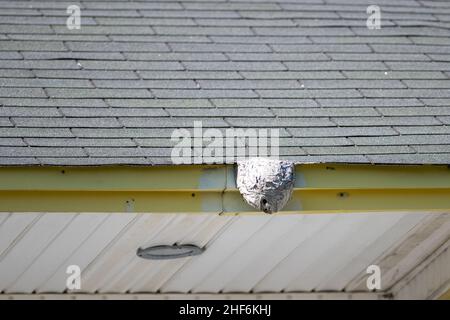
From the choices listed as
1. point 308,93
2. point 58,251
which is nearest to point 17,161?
point 58,251

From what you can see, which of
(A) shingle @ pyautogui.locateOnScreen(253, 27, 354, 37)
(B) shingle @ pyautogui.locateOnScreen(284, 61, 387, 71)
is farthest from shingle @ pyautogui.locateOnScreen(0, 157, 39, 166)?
(A) shingle @ pyautogui.locateOnScreen(253, 27, 354, 37)

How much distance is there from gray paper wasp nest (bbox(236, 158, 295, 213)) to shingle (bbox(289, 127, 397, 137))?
466mm

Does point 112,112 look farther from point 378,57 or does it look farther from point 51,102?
point 378,57

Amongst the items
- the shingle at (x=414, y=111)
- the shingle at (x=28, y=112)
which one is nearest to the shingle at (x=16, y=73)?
the shingle at (x=28, y=112)

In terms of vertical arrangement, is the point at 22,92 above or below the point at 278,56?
below

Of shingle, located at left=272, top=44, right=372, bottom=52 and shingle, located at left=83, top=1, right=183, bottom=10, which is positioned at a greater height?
shingle, located at left=83, top=1, right=183, bottom=10

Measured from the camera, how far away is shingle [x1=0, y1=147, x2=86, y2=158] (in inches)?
200

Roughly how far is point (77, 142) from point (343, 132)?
1514mm

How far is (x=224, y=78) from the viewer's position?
5.99m

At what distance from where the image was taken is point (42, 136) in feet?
17.3

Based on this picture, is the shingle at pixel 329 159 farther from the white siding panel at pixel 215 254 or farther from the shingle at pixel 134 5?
the shingle at pixel 134 5

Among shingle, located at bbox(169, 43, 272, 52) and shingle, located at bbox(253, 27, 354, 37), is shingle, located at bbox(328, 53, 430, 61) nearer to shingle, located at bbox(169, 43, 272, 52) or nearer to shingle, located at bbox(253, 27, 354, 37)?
shingle, located at bbox(253, 27, 354, 37)

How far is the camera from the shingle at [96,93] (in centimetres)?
570
